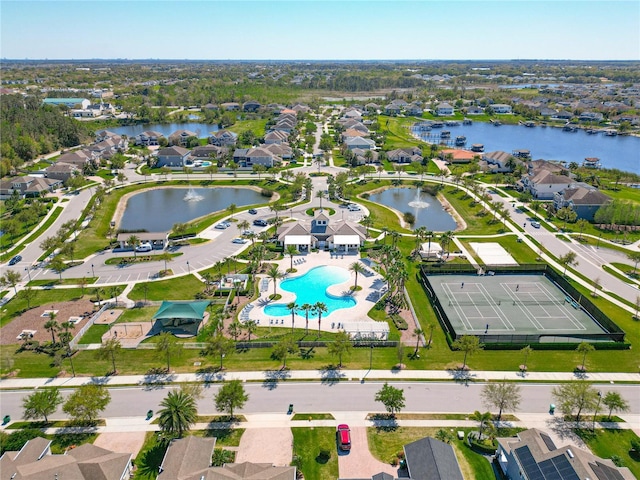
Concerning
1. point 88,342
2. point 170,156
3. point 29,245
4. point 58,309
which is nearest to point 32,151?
point 170,156

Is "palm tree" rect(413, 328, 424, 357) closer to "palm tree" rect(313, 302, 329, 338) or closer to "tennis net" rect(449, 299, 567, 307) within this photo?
"tennis net" rect(449, 299, 567, 307)

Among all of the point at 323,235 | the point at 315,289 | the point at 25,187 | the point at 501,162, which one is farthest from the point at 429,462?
the point at 501,162

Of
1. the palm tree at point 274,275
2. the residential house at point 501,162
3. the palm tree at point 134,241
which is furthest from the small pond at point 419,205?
the palm tree at point 134,241

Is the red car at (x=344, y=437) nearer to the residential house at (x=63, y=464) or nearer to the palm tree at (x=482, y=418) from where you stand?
the palm tree at (x=482, y=418)

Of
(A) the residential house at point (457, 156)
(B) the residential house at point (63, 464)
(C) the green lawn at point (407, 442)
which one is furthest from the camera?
(A) the residential house at point (457, 156)

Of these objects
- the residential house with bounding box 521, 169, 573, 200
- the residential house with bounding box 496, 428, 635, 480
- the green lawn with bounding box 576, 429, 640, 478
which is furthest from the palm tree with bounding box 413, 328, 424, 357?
the residential house with bounding box 521, 169, 573, 200

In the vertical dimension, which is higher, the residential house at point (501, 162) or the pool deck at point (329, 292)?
the residential house at point (501, 162)
